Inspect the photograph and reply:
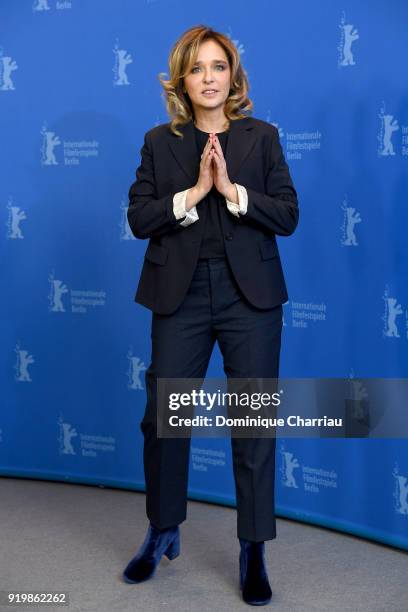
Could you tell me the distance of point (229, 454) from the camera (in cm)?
372

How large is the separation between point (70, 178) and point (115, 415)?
1034mm

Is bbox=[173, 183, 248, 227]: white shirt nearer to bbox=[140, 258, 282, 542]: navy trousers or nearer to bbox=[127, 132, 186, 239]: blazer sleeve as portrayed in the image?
bbox=[127, 132, 186, 239]: blazer sleeve

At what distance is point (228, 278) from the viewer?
262cm

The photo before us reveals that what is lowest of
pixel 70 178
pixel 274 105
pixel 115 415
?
pixel 115 415

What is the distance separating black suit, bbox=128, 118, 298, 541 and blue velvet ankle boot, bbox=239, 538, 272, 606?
5 centimetres

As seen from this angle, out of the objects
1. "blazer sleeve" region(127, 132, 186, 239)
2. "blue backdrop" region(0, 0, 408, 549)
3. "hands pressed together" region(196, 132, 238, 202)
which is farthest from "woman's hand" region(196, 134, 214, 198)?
"blue backdrop" region(0, 0, 408, 549)

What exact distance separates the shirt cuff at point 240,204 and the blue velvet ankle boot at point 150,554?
1.02m

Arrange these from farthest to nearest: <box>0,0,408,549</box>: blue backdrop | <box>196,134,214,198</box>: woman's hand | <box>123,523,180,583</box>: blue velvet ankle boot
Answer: <box>0,0,408,549</box>: blue backdrop → <box>123,523,180,583</box>: blue velvet ankle boot → <box>196,134,214,198</box>: woman's hand

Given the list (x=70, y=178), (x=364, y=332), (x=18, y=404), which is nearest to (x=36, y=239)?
(x=70, y=178)

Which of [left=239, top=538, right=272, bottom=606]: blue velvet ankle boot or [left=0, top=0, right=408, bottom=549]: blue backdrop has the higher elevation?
[left=0, top=0, right=408, bottom=549]: blue backdrop

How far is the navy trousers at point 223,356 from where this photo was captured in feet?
8.64

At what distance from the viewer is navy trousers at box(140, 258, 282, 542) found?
2.63m

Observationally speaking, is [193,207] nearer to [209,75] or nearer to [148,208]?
[148,208]

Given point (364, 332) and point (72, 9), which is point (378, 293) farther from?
point (72, 9)
